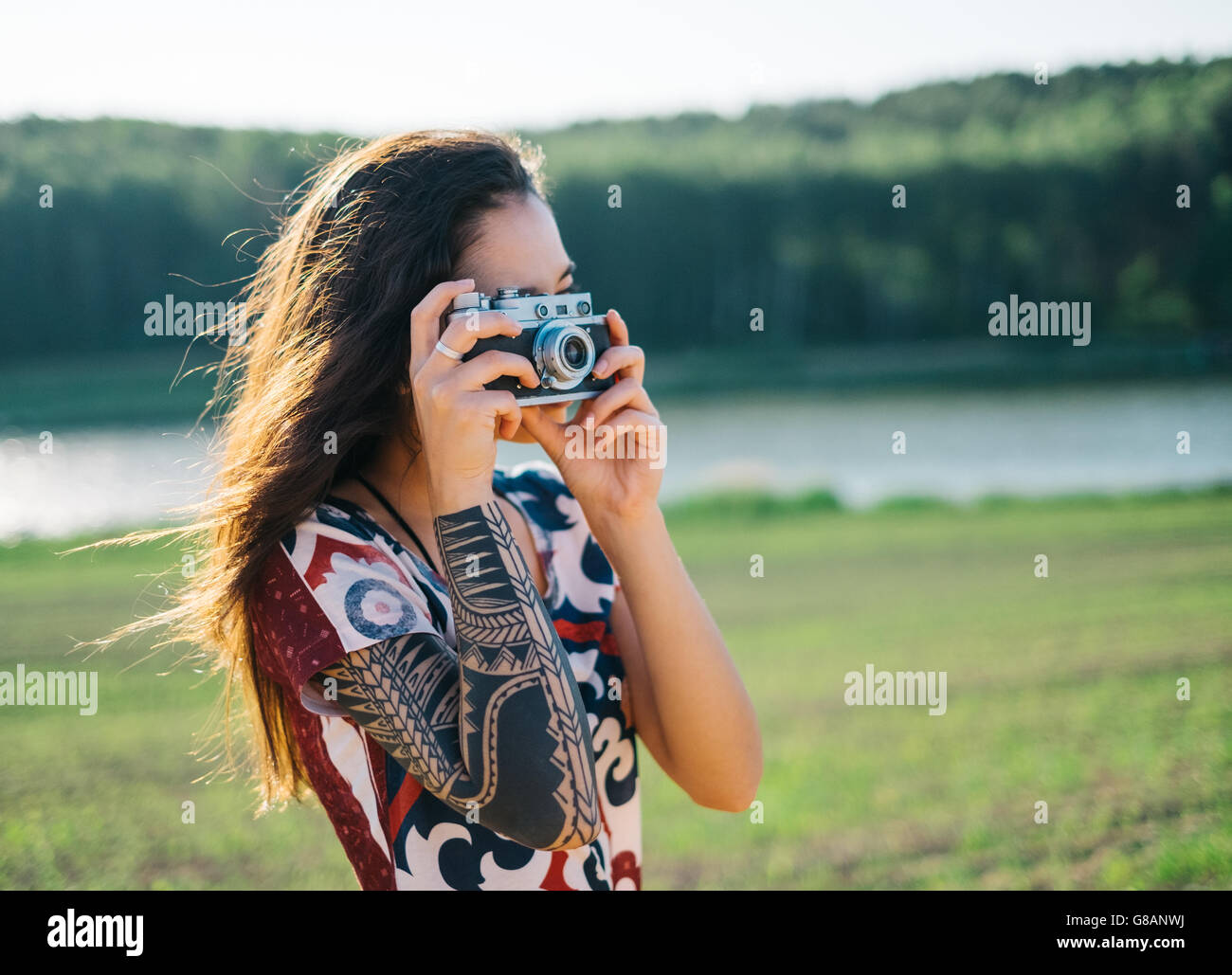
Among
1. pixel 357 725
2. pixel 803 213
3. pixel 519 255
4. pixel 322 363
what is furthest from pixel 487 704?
pixel 803 213

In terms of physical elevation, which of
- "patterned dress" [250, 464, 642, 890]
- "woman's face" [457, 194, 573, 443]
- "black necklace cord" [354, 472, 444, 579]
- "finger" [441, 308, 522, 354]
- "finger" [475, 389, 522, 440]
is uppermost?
"woman's face" [457, 194, 573, 443]

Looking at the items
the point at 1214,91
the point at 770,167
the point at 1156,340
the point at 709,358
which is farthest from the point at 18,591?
the point at 770,167

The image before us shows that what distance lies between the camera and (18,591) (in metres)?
9.64

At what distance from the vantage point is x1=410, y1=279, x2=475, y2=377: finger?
1.67 meters

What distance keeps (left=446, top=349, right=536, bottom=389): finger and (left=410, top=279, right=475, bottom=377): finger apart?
67 mm

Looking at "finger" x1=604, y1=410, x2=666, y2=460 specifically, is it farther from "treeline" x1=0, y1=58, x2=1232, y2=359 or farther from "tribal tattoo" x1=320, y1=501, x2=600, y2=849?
"treeline" x1=0, y1=58, x2=1232, y2=359

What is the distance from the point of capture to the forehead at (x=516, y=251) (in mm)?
1899

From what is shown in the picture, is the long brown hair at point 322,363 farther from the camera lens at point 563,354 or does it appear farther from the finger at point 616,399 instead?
the finger at point 616,399

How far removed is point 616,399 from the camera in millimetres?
1896

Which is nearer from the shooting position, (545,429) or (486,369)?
(486,369)

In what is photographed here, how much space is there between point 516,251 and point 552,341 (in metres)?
0.22

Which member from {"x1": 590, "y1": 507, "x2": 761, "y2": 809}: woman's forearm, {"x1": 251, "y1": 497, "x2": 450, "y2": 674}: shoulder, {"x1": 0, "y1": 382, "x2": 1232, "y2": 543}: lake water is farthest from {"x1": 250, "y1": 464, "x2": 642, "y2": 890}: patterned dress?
{"x1": 0, "y1": 382, "x2": 1232, "y2": 543}: lake water

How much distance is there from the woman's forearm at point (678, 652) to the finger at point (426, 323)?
49 centimetres

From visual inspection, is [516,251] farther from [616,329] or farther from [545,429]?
[545,429]
